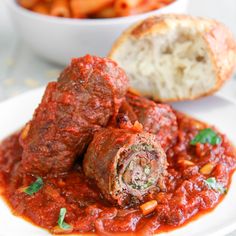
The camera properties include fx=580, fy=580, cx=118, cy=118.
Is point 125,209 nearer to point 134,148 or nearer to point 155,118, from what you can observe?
point 134,148

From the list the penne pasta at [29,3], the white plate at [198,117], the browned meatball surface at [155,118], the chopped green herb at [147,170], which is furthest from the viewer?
the penne pasta at [29,3]

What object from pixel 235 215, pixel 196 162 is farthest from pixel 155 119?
pixel 235 215

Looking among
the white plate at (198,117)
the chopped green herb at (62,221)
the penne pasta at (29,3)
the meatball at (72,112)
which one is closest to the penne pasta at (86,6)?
the penne pasta at (29,3)

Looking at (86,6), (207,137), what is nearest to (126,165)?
(207,137)

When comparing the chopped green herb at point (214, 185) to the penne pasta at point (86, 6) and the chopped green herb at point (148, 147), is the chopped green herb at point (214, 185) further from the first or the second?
the penne pasta at point (86, 6)

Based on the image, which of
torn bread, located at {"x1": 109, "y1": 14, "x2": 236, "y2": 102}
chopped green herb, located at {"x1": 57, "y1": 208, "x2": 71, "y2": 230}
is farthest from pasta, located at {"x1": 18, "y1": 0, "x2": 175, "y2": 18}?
chopped green herb, located at {"x1": 57, "y1": 208, "x2": 71, "y2": 230}

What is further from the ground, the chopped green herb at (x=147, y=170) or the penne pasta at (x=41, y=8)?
the chopped green herb at (x=147, y=170)

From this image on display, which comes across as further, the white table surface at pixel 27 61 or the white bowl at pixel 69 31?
the white table surface at pixel 27 61
